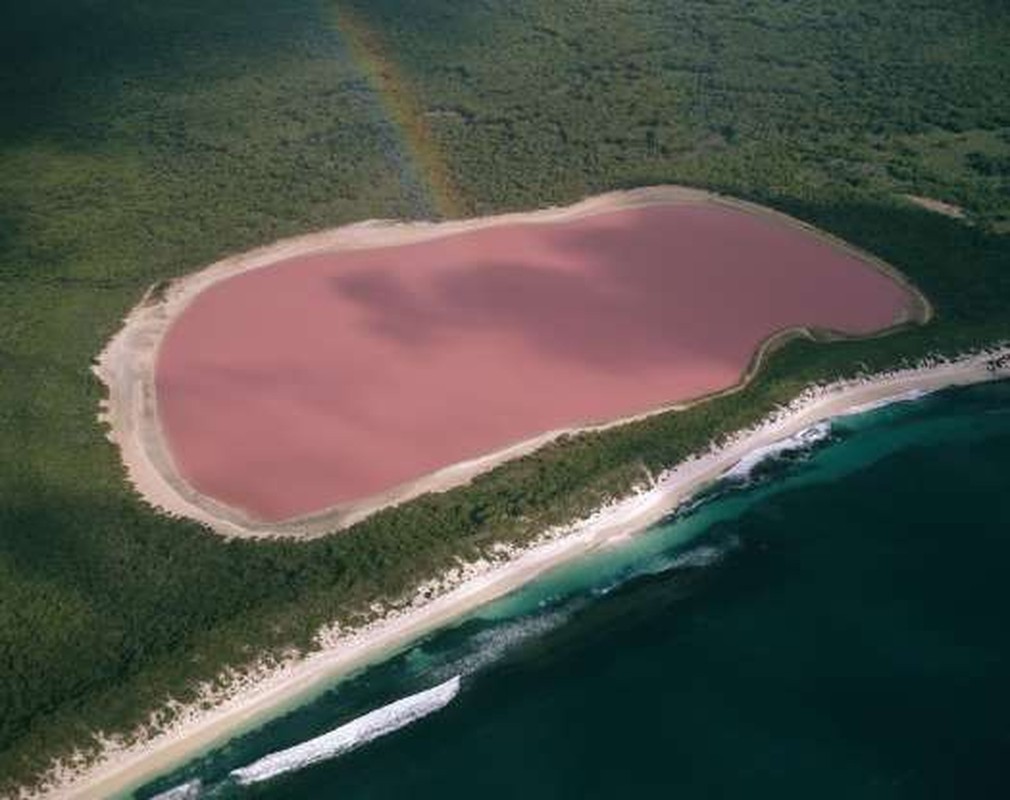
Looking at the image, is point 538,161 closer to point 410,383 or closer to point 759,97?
point 759,97

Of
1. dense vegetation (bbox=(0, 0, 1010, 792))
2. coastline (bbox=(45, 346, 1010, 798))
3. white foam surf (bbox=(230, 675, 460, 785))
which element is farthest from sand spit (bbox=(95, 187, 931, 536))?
white foam surf (bbox=(230, 675, 460, 785))

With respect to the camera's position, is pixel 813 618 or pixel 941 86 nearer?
pixel 813 618

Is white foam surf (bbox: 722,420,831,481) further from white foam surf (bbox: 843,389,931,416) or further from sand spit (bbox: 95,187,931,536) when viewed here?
sand spit (bbox: 95,187,931,536)

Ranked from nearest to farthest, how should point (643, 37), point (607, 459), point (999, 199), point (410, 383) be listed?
point (607, 459) < point (410, 383) < point (999, 199) < point (643, 37)

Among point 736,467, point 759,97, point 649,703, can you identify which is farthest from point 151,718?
point 759,97

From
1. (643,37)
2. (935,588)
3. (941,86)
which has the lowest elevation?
(935,588)

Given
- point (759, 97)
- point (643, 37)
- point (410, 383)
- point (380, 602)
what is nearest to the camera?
point (380, 602)

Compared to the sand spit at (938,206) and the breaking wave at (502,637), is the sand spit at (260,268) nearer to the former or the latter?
the breaking wave at (502,637)

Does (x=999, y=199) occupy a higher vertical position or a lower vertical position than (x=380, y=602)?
higher

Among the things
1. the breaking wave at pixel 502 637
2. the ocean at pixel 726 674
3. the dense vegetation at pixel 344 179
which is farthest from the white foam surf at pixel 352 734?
the dense vegetation at pixel 344 179
